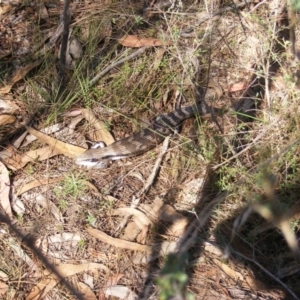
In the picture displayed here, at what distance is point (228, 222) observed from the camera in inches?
145

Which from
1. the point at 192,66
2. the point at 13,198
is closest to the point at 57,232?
the point at 13,198

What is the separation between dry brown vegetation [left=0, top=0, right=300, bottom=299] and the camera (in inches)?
140

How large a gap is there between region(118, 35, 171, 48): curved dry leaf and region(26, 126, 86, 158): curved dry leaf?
3.63ft

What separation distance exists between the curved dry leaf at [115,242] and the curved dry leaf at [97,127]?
942mm

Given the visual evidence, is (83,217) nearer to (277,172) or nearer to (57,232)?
(57,232)

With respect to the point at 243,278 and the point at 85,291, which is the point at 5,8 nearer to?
the point at 85,291

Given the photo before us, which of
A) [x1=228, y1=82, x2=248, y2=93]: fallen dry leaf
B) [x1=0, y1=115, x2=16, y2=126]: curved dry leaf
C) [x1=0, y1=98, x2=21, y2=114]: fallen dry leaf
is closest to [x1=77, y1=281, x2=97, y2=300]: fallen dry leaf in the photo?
[x1=0, y1=115, x2=16, y2=126]: curved dry leaf

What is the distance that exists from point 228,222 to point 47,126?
172 cm

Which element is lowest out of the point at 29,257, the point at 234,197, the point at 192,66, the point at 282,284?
the point at 29,257

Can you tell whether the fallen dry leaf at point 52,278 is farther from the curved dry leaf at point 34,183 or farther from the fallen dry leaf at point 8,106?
the fallen dry leaf at point 8,106

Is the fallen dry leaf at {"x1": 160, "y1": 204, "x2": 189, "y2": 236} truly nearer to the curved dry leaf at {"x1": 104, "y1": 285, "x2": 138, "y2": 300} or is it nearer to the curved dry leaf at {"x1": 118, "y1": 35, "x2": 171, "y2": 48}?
the curved dry leaf at {"x1": 104, "y1": 285, "x2": 138, "y2": 300}

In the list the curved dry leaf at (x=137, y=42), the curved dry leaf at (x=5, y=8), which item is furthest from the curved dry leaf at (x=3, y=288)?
the curved dry leaf at (x=5, y=8)

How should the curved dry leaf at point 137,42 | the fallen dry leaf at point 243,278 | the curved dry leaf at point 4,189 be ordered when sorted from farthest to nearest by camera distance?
the curved dry leaf at point 137,42
the curved dry leaf at point 4,189
the fallen dry leaf at point 243,278

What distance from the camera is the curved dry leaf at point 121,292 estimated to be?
348 centimetres
